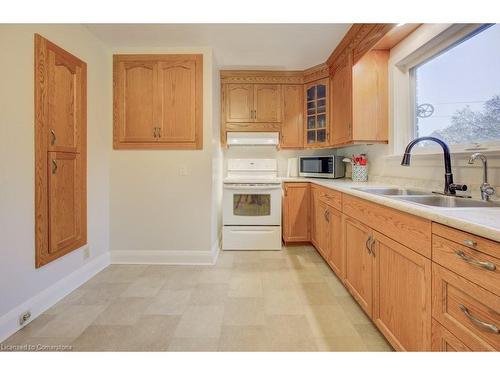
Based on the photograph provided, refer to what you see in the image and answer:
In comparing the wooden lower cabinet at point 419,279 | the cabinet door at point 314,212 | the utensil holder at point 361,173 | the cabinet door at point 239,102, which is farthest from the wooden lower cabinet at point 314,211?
the cabinet door at point 239,102

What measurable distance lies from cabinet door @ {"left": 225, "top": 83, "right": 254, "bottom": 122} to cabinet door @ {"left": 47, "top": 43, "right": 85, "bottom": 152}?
171cm

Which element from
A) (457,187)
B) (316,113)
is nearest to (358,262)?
(457,187)

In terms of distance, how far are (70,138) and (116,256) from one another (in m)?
1.32

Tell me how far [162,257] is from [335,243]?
1828 mm

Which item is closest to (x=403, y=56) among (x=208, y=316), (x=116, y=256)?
(x=208, y=316)

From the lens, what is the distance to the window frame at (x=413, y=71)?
63.2 inches

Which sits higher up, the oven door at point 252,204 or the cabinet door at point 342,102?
the cabinet door at point 342,102

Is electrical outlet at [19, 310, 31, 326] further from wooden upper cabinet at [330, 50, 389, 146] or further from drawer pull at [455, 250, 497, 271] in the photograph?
wooden upper cabinet at [330, 50, 389, 146]

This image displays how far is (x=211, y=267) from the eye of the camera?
2.60 metres

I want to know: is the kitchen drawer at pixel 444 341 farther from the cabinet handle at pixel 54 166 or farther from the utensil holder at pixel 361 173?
the cabinet handle at pixel 54 166

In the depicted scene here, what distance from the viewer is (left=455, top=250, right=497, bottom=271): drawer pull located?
74 centimetres

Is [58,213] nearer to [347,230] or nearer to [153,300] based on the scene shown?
[153,300]

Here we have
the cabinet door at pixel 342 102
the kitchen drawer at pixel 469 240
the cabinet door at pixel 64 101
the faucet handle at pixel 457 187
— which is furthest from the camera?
the cabinet door at pixel 342 102

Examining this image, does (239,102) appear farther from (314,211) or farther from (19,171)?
(19,171)
